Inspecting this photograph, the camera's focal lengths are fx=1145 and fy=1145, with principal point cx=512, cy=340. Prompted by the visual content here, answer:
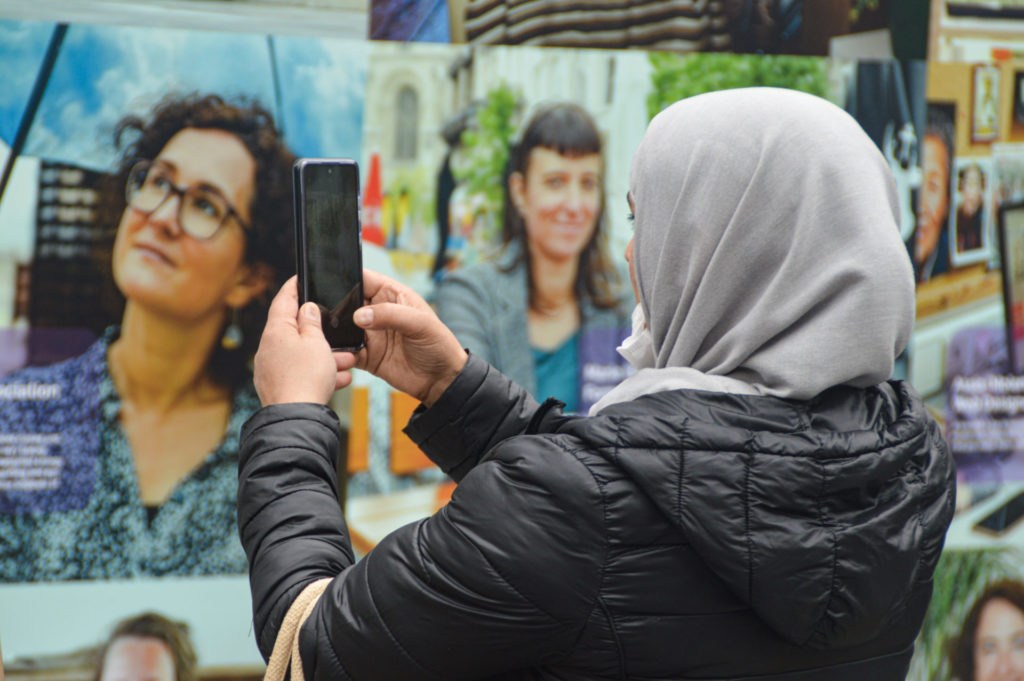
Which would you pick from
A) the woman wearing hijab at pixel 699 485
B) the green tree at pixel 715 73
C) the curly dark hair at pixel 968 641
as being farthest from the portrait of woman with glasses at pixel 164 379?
the curly dark hair at pixel 968 641

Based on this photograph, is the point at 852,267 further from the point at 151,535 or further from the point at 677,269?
the point at 151,535

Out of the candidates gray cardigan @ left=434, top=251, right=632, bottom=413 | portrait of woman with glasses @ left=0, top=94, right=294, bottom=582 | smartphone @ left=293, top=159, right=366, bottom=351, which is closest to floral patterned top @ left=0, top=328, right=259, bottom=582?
portrait of woman with glasses @ left=0, top=94, right=294, bottom=582

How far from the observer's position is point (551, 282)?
3.84 metres

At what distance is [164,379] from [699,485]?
103 inches

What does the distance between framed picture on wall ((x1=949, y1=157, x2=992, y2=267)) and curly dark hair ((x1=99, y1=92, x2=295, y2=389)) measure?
2374 millimetres

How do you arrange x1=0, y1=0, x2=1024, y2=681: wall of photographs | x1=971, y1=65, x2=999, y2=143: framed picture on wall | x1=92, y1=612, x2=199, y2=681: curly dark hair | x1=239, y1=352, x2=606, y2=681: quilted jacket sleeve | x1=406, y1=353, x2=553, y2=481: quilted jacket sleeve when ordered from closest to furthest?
x1=239, y1=352, x2=606, y2=681: quilted jacket sleeve → x1=406, y1=353, x2=553, y2=481: quilted jacket sleeve → x1=0, y1=0, x2=1024, y2=681: wall of photographs → x1=92, y1=612, x2=199, y2=681: curly dark hair → x1=971, y1=65, x2=999, y2=143: framed picture on wall

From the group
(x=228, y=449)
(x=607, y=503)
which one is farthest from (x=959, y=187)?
(x=607, y=503)

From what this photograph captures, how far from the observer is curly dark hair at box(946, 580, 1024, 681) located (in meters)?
4.18

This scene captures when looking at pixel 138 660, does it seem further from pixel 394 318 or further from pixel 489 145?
pixel 394 318

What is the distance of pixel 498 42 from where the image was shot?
3703 millimetres

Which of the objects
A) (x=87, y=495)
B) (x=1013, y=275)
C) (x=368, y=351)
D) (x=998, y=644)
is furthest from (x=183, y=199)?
(x=998, y=644)

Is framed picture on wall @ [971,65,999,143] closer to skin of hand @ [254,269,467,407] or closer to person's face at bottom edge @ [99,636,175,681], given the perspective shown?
skin of hand @ [254,269,467,407]

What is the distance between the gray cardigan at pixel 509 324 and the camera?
12.3 ft

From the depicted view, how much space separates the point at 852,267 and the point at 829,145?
0.16 meters
